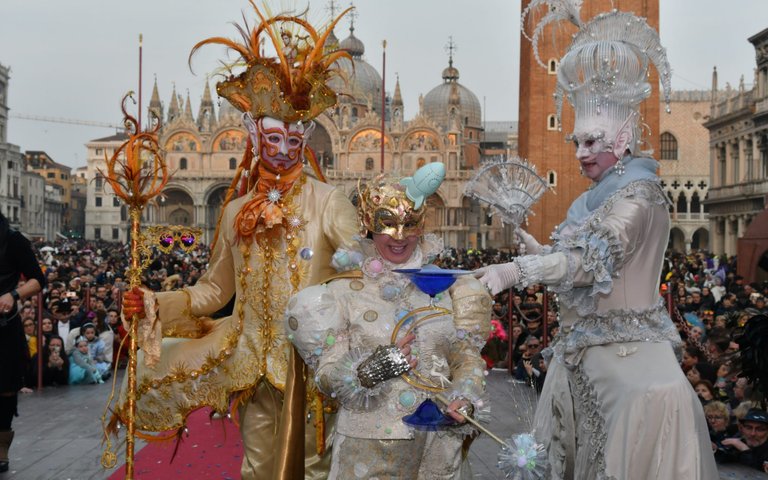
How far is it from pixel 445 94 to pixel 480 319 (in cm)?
7717

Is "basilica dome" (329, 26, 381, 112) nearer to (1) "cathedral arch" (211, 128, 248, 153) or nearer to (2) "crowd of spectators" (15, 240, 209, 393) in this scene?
(1) "cathedral arch" (211, 128, 248, 153)

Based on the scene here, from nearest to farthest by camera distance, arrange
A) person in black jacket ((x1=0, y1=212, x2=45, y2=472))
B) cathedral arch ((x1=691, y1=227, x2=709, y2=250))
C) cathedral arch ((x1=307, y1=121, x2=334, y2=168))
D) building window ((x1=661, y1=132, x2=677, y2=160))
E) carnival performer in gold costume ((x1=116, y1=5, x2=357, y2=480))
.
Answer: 1. carnival performer in gold costume ((x1=116, y1=5, x2=357, y2=480))
2. person in black jacket ((x1=0, y1=212, x2=45, y2=472))
3. cathedral arch ((x1=691, y1=227, x2=709, y2=250))
4. building window ((x1=661, y1=132, x2=677, y2=160))
5. cathedral arch ((x1=307, y1=121, x2=334, y2=168))

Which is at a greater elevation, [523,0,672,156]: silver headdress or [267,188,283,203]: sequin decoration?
[523,0,672,156]: silver headdress

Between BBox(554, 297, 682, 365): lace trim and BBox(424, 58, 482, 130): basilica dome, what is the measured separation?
68.6m

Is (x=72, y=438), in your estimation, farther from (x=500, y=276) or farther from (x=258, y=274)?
(x=500, y=276)

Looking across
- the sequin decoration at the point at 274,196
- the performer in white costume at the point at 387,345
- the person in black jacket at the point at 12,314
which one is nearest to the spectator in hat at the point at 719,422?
the performer in white costume at the point at 387,345

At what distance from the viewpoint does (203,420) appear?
8484mm

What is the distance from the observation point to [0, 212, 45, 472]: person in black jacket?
5.88 meters

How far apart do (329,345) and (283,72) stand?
1.93 meters

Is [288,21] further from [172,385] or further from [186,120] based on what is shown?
[186,120]

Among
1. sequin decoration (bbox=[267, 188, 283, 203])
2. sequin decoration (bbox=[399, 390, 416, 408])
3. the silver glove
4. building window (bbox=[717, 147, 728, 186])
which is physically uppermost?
building window (bbox=[717, 147, 728, 186])

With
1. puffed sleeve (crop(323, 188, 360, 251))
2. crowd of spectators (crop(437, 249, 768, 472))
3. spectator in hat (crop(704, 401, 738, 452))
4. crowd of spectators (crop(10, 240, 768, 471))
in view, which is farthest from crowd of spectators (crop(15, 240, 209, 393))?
spectator in hat (crop(704, 401, 738, 452))

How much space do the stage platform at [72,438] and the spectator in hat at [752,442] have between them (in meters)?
0.10

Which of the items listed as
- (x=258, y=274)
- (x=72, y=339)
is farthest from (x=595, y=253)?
(x=72, y=339)
